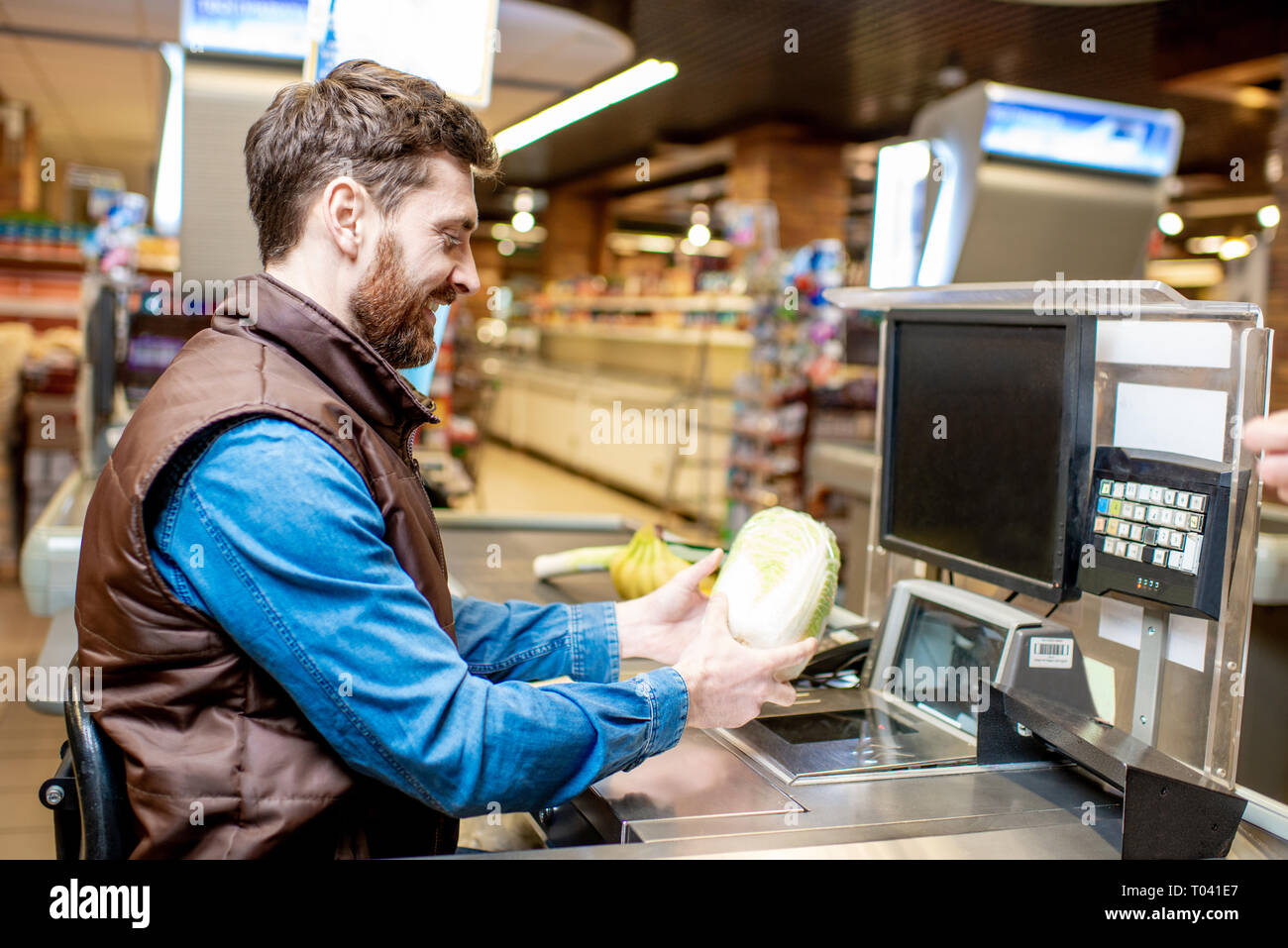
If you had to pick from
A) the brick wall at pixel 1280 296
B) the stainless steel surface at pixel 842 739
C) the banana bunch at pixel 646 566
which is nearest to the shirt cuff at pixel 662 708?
the stainless steel surface at pixel 842 739

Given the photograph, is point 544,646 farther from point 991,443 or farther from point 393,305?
point 991,443

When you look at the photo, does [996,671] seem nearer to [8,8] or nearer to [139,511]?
[139,511]

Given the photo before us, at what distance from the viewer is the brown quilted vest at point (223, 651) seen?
3.59 feet

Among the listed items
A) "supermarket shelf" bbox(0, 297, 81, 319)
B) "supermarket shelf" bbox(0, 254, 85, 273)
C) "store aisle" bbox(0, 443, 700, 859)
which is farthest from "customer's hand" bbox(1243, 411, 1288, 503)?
"supermarket shelf" bbox(0, 254, 85, 273)

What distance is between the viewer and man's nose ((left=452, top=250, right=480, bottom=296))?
1348 mm

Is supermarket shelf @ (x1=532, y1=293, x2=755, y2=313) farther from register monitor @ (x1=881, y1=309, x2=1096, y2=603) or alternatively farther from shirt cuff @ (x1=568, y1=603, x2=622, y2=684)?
shirt cuff @ (x1=568, y1=603, x2=622, y2=684)

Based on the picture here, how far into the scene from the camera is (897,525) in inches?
75.0

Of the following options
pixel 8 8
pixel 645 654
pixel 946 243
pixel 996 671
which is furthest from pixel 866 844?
pixel 8 8

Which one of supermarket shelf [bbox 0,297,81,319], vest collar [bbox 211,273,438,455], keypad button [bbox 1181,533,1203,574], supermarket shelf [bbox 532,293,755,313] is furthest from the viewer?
supermarket shelf [bbox 532,293,755,313]

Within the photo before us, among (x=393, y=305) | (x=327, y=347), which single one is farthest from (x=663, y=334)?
(x=327, y=347)

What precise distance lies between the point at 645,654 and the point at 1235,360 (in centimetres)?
89

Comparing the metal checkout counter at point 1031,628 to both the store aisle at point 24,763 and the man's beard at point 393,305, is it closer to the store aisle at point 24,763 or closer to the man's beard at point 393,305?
the man's beard at point 393,305

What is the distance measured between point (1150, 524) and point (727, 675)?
59cm

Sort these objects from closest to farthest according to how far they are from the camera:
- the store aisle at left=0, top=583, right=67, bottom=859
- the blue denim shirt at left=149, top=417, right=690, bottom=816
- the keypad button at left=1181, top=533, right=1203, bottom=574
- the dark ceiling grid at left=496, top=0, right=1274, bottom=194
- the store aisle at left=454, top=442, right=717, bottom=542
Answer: the blue denim shirt at left=149, top=417, right=690, bottom=816 < the keypad button at left=1181, top=533, right=1203, bottom=574 < the store aisle at left=0, top=583, right=67, bottom=859 < the dark ceiling grid at left=496, top=0, right=1274, bottom=194 < the store aisle at left=454, top=442, right=717, bottom=542
